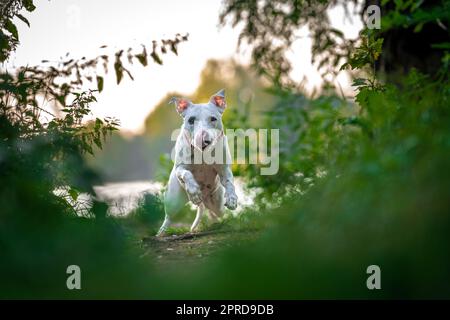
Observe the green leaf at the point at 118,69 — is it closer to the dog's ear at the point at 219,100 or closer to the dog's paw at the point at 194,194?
the dog's paw at the point at 194,194

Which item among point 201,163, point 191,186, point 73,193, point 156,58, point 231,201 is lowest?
point 73,193

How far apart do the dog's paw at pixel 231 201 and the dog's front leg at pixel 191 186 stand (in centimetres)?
32

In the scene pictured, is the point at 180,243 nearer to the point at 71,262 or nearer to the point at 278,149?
the point at 71,262

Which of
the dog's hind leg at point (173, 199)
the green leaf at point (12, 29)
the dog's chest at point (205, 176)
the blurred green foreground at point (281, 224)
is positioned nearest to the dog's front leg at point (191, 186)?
the dog's chest at point (205, 176)

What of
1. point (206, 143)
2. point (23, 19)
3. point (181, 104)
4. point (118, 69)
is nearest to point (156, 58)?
point (118, 69)

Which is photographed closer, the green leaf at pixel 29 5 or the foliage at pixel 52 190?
the foliage at pixel 52 190

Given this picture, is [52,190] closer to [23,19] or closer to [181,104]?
[23,19]

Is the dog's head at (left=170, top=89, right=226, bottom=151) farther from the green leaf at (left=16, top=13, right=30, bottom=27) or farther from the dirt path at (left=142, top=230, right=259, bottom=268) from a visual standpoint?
the green leaf at (left=16, top=13, right=30, bottom=27)

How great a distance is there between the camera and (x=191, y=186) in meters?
7.24

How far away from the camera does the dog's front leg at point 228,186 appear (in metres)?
7.22

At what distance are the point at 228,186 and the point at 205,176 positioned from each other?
526 mm

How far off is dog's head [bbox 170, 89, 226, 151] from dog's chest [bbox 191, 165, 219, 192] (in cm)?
44

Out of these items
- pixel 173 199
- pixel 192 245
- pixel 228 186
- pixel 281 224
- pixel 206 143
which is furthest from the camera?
pixel 173 199

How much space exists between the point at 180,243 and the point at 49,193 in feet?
5.91
